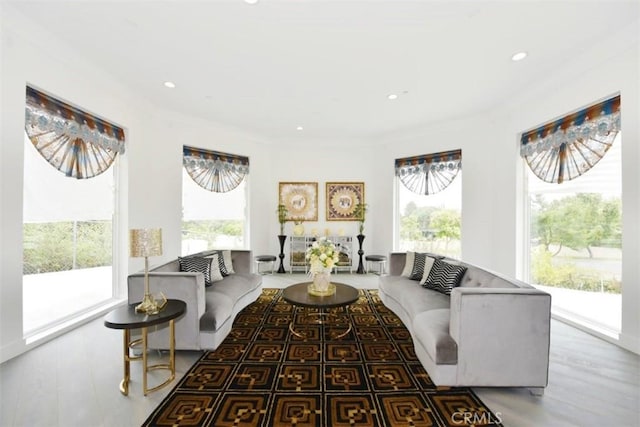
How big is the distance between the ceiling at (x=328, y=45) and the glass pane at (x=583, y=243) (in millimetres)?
1387

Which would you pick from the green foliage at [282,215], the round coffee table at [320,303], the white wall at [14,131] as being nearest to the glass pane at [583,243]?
the round coffee table at [320,303]

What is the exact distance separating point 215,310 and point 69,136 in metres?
2.58

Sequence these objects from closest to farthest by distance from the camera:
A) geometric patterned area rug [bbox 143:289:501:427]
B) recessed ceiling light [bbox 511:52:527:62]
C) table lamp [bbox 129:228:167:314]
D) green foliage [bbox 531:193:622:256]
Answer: geometric patterned area rug [bbox 143:289:501:427]
table lamp [bbox 129:228:167:314]
recessed ceiling light [bbox 511:52:527:62]
green foliage [bbox 531:193:622:256]

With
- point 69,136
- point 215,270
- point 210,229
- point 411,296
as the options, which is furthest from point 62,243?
point 411,296

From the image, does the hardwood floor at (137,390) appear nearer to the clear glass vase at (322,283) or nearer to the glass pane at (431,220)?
the clear glass vase at (322,283)

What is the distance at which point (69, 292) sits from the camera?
332 centimetres

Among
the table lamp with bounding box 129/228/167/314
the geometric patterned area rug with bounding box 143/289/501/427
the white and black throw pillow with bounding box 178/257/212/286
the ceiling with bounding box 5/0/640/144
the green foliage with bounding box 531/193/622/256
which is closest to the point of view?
the geometric patterned area rug with bounding box 143/289/501/427

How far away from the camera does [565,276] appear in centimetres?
360

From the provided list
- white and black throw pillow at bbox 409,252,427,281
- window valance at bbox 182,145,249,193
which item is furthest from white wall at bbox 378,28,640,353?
window valance at bbox 182,145,249,193

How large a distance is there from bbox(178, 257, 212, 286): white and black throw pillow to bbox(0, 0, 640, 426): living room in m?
1.02

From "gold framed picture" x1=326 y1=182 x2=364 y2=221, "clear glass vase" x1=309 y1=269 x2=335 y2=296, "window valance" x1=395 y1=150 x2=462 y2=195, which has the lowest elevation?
"clear glass vase" x1=309 y1=269 x2=335 y2=296

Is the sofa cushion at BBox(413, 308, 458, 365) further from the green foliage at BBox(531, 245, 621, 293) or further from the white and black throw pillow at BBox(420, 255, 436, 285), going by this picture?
the green foliage at BBox(531, 245, 621, 293)

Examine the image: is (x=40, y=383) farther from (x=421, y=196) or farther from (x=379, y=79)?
(x=421, y=196)

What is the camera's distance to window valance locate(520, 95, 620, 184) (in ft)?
9.91
